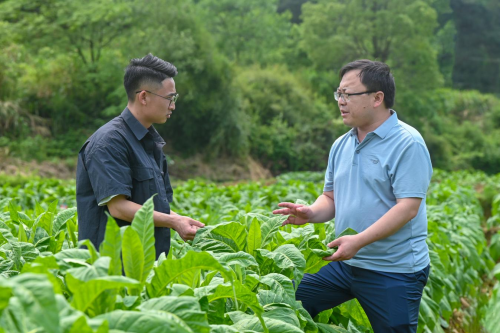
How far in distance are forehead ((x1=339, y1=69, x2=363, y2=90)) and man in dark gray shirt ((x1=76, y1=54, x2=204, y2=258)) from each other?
0.97m

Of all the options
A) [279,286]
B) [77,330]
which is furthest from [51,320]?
[279,286]

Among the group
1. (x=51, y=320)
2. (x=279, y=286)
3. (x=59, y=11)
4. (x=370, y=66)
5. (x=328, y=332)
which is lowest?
(x=328, y=332)

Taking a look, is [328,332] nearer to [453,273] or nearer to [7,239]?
[7,239]

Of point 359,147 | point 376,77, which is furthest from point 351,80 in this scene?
point 359,147

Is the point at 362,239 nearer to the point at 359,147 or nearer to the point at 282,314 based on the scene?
the point at 359,147

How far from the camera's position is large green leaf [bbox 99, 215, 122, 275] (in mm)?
1852

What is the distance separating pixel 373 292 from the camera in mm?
3045

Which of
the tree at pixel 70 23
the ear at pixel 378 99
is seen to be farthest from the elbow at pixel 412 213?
the tree at pixel 70 23

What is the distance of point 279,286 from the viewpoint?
2424 mm

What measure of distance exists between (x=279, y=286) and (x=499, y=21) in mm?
57133

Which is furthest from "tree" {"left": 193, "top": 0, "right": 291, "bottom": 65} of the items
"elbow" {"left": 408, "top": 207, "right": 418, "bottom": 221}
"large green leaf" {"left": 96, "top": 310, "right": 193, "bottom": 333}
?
"large green leaf" {"left": 96, "top": 310, "right": 193, "bottom": 333}

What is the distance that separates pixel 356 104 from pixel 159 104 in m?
1.09

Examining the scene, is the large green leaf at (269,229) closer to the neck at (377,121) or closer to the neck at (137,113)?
the neck at (377,121)

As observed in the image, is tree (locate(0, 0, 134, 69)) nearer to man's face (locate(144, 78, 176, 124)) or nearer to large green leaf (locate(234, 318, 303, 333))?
man's face (locate(144, 78, 176, 124))
